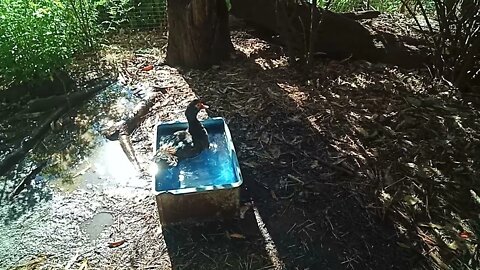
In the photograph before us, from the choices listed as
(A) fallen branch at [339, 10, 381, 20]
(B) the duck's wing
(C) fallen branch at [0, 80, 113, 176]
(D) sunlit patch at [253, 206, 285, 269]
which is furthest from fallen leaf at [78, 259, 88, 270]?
(A) fallen branch at [339, 10, 381, 20]

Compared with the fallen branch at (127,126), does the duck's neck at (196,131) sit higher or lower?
higher

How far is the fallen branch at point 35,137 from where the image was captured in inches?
110

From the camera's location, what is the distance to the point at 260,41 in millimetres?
4207

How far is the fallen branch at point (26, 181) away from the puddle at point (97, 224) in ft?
1.79

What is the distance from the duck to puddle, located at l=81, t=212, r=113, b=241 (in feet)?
1.45

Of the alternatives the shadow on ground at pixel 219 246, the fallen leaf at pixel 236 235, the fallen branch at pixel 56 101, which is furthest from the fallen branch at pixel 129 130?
the fallen leaf at pixel 236 235

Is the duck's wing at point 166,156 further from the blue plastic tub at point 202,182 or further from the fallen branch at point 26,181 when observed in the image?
the fallen branch at point 26,181

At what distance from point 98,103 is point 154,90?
435mm

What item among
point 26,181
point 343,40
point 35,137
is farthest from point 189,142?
point 343,40

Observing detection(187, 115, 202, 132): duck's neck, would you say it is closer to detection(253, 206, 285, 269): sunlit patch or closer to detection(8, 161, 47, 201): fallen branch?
detection(253, 206, 285, 269): sunlit patch

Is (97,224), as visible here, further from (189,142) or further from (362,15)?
(362,15)

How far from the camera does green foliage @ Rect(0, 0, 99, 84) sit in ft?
10.5

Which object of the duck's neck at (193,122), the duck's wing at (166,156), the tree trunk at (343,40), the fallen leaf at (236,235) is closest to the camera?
the fallen leaf at (236,235)

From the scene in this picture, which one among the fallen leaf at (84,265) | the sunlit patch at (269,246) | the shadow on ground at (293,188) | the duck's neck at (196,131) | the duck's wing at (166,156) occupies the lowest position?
the fallen leaf at (84,265)
